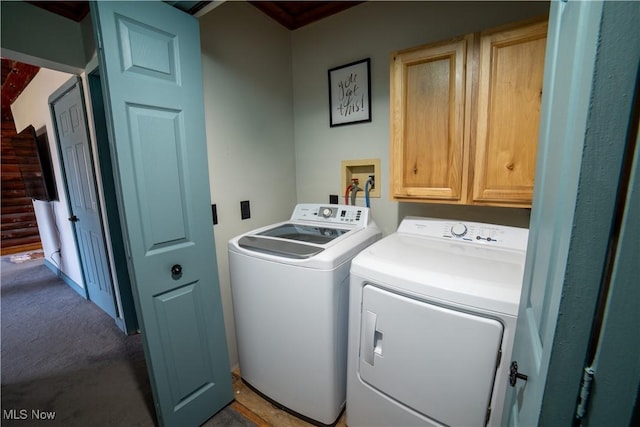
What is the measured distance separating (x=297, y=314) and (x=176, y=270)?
24.9 inches

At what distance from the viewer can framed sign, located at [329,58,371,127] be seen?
1.78 m

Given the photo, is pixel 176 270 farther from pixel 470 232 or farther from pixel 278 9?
pixel 278 9

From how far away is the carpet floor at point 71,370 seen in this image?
1484 millimetres

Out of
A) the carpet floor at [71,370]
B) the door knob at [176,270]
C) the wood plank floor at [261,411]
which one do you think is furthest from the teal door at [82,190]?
the wood plank floor at [261,411]

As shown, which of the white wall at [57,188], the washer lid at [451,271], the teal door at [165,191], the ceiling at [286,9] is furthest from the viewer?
the white wall at [57,188]

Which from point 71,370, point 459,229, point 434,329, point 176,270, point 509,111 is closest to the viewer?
point 434,329

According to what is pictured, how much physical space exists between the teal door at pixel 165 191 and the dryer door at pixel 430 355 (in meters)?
0.89

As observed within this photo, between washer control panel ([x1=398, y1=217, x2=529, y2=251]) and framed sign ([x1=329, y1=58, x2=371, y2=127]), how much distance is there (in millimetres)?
825

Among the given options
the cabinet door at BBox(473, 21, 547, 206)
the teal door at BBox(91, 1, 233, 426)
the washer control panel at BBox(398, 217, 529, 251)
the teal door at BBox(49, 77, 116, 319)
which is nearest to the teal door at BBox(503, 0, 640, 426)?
the cabinet door at BBox(473, 21, 547, 206)

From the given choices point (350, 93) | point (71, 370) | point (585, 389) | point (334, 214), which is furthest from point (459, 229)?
point (71, 370)

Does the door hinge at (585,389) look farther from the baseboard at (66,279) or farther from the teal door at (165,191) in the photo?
the baseboard at (66,279)

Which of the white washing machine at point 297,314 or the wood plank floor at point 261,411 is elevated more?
the white washing machine at point 297,314

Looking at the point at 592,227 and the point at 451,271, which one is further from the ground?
the point at 592,227

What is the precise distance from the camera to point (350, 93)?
1.84 metres
